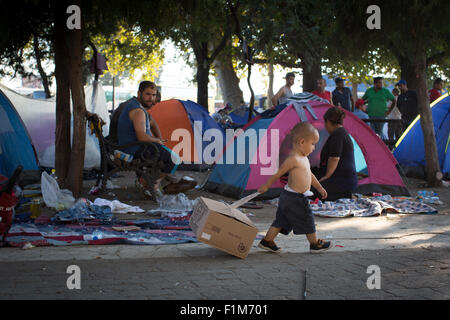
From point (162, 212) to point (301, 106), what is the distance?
3024 millimetres

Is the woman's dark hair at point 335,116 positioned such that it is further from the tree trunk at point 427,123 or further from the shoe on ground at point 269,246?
the tree trunk at point 427,123

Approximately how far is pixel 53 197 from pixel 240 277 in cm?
341

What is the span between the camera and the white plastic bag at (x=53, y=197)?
6.52m

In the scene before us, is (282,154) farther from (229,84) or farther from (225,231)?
(229,84)

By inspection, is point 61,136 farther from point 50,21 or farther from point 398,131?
point 398,131

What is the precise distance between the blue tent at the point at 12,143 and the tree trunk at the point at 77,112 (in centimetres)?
247

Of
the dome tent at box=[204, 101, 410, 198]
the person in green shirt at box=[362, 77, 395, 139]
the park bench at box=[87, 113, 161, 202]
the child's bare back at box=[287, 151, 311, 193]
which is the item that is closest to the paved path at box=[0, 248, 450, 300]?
the child's bare back at box=[287, 151, 311, 193]

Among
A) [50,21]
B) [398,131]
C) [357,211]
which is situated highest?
[50,21]

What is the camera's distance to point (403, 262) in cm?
454

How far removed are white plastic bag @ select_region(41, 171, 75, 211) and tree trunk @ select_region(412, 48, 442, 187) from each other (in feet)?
20.3

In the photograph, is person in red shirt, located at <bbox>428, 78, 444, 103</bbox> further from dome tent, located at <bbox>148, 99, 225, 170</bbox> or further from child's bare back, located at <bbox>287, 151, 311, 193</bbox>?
child's bare back, located at <bbox>287, 151, 311, 193</bbox>

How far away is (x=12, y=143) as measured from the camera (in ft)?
30.5

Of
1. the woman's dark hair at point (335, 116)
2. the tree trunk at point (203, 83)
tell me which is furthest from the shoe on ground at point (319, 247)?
the tree trunk at point (203, 83)
